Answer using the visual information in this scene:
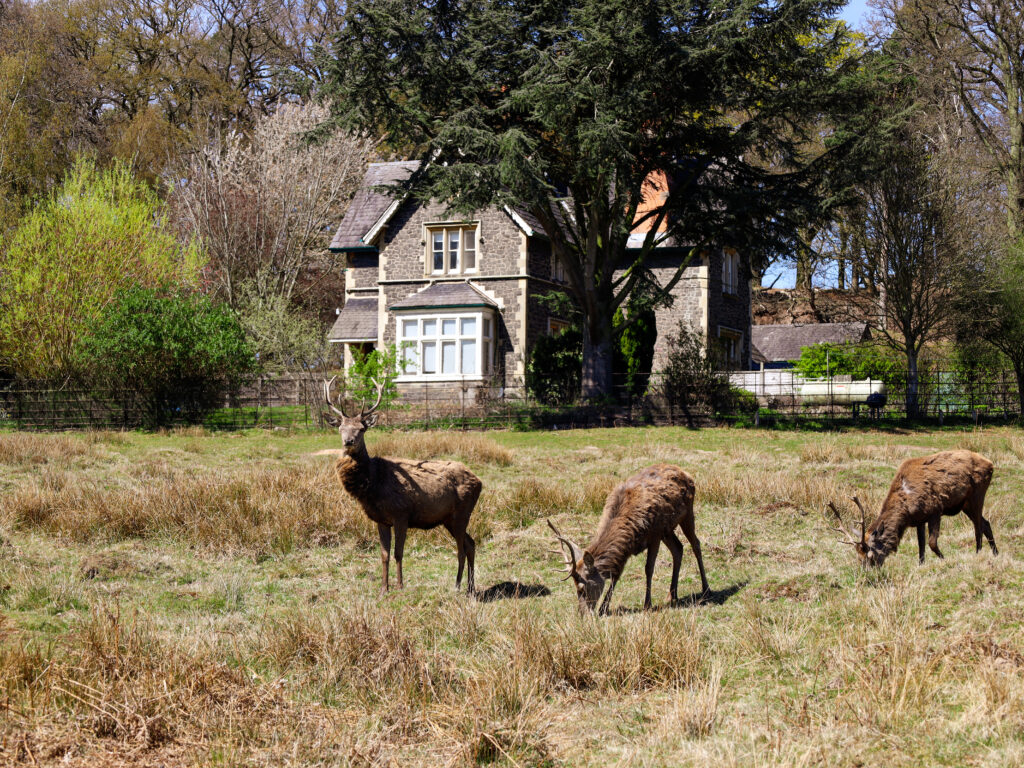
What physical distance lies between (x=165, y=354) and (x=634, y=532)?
941 inches

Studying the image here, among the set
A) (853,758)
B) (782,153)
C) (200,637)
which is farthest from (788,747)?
(782,153)

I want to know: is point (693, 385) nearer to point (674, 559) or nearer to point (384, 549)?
point (674, 559)

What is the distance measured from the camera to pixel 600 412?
96.1ft

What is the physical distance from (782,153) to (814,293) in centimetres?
2306

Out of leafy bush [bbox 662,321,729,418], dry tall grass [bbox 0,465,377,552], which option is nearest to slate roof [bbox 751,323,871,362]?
leafy bush [bbox 662,321,729,418]

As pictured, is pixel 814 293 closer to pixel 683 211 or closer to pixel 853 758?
pixel 683 211

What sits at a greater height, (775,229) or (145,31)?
(145,31)

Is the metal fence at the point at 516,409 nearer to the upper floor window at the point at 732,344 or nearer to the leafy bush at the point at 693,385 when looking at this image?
the leafy bush at the point at 693,385

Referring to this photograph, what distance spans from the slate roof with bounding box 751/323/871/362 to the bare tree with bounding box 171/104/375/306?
A: 78.3 feet

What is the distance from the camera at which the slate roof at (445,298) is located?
36.2 meters

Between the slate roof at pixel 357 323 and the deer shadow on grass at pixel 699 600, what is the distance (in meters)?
31.2

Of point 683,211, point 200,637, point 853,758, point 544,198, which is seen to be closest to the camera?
point 853,758

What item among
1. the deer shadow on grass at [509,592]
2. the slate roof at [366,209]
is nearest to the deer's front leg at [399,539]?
the deer shadow on grass at [509,592]

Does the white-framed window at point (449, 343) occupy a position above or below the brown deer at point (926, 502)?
above
